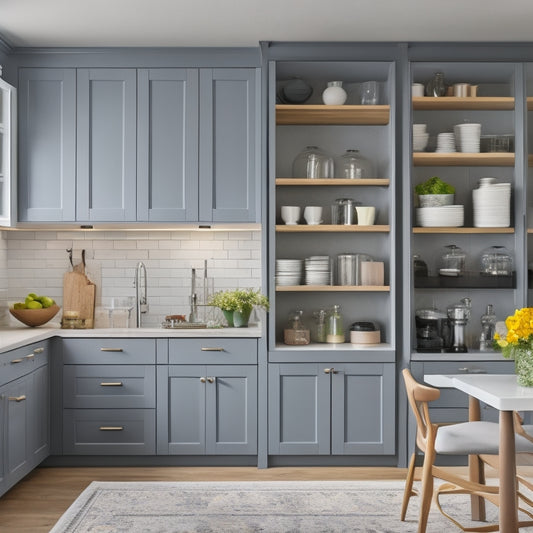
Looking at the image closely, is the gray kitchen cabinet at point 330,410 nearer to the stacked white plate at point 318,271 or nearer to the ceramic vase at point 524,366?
the stacked white plate at point 318,271

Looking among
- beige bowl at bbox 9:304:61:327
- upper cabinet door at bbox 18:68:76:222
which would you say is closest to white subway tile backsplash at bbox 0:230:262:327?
beige bowl at bbox 9:304:61:327

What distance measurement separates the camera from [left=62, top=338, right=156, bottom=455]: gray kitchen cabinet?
14.9 feet

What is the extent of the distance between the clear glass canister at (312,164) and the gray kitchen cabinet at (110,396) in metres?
1.49

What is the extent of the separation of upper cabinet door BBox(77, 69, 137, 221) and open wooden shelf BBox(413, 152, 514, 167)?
74.0 inches

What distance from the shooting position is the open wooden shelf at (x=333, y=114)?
4.61 m

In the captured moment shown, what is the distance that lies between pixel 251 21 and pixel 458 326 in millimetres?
2333

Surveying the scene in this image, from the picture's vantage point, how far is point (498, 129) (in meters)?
4.96

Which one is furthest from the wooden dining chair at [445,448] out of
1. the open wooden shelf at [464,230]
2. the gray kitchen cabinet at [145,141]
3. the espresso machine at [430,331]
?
the gray kitchen cabinet at [145,141]

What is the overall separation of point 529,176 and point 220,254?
2.24 m

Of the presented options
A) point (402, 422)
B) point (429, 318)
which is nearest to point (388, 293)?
point (429, 318)

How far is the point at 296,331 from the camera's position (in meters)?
4.71

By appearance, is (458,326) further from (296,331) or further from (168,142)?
(168,142)

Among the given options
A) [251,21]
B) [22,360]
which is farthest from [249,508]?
[251,21]

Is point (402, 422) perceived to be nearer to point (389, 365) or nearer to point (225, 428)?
point (389, 365)
